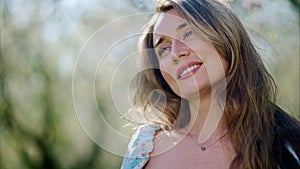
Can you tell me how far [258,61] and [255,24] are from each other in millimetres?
1477

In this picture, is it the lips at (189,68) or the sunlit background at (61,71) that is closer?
the lips at (189,68)

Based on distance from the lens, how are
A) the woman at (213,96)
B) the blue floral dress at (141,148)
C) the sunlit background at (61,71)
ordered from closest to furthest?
the woman at (213,96) < the blue floral dress at (141,148) < the sunlit background at (61,71)

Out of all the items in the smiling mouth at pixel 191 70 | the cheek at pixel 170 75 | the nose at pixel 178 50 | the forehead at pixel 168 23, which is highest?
the forehead at pixel 168 23

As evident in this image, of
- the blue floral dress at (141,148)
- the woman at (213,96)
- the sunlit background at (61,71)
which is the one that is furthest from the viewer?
the sunlit background at (61,71)

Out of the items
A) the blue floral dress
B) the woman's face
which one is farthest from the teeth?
the blue floral dress

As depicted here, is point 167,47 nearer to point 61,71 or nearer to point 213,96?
point 213,96

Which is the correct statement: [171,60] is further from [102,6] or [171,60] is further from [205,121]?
[102,6]

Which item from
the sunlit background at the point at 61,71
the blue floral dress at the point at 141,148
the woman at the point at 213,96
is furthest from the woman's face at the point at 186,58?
the sunlit background at the point at 61,71

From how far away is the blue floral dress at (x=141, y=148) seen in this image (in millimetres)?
1289

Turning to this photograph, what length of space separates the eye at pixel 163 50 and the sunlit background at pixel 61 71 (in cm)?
115

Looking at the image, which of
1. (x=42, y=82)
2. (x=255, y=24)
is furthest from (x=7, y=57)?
(x=255, y=24)

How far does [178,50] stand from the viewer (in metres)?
1.19

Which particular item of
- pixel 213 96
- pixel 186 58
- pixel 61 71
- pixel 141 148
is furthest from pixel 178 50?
pixel 61 71

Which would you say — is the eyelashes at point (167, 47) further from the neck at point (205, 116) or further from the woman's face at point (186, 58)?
the neck at point (205, 116)
